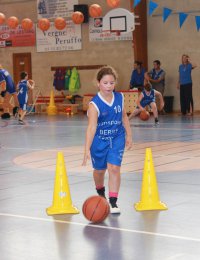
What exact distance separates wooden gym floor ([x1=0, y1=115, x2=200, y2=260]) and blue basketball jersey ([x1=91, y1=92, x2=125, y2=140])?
938 mm

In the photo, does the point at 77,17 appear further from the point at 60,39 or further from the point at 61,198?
the point at 61,198

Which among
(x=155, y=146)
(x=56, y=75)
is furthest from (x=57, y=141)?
(x=56, y=75)

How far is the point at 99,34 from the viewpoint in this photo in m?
30.7

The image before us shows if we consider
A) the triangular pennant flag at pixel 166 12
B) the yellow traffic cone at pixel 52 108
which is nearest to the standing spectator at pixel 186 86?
the triangular pennant flag at pixel 166 12

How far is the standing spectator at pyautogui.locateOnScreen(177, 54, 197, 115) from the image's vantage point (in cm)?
2680

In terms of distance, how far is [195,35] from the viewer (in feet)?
91.4

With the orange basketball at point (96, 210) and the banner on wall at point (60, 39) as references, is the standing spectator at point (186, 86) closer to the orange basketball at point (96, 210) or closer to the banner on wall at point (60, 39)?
the banner on wall at point (60, 39)

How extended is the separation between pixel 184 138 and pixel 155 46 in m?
12.6

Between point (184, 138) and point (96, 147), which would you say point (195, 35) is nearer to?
point (184, 138)

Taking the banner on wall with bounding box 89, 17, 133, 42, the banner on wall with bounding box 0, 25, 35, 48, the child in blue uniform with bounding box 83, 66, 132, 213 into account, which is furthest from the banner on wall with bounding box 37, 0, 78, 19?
the child in blue uniform with bounding box 83, 66, 132, 213

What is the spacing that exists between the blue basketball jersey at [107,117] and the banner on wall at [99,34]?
22.0 meters

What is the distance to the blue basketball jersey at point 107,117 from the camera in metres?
7.95

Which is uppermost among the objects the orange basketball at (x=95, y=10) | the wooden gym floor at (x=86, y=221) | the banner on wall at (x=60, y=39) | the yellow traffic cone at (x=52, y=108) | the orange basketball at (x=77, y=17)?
the orange basketball at (x=95, y=10)

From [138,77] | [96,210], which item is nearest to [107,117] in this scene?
[96,210]
